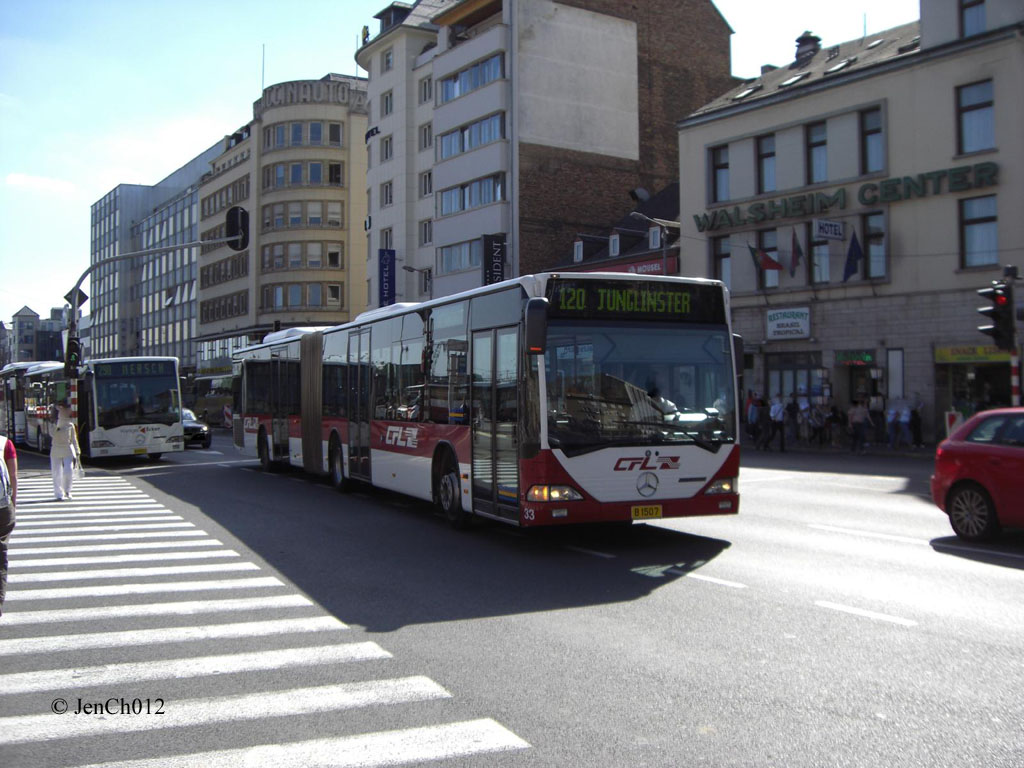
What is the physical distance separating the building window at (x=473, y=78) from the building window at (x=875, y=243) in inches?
879

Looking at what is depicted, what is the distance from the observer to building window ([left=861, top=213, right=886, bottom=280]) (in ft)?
110

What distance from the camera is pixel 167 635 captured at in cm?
734

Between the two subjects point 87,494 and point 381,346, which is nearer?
point 381,346

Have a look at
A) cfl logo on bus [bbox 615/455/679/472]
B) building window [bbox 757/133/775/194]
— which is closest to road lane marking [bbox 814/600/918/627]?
cfl logo on bus [bbox 615/455/679/472]

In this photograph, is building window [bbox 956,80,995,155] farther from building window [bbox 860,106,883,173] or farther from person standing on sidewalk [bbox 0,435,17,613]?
person standing on sidewalk [bbox 0,435,17,613]

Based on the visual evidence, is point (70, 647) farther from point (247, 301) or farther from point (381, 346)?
point (247, 301)

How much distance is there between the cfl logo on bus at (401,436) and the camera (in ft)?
47.3

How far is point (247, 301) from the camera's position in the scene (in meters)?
77.5

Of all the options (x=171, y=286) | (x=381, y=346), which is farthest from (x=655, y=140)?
(x=171, y=286)

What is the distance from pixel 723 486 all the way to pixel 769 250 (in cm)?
2772

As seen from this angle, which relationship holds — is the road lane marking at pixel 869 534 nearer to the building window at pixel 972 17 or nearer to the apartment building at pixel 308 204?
the building window at pixel 972 17

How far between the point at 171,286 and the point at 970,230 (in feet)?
271

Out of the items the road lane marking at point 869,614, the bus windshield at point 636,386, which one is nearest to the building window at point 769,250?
the bus windshield at point 636,386

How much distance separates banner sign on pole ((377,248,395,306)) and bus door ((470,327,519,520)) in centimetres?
4612
